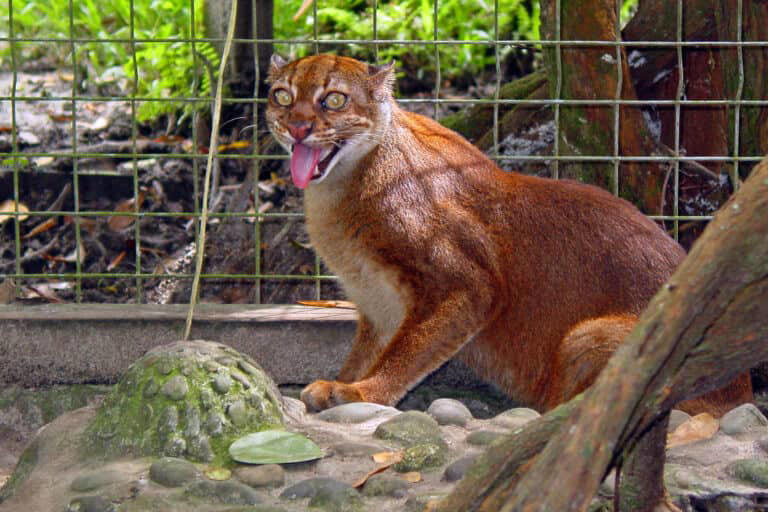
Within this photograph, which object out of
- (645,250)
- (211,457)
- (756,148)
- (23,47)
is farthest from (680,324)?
(23,47)

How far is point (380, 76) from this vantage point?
13.6 feet

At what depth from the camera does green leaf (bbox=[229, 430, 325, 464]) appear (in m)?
3.12

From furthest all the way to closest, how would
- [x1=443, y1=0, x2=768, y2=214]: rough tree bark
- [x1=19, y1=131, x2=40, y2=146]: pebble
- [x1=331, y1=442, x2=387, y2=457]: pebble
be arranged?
[x1=19, y1=131, x2=40, y2=146]: pebble < [x1=443, y1=0, x2=768, y2=214]: rough tree bark < [x1=331, y1=442, x2=387, y2=457]: pebble

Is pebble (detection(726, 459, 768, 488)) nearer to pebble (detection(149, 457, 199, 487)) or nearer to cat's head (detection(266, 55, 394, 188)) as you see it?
pebble (detection(149, 457, 199, 487))

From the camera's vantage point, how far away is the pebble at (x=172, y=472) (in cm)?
300

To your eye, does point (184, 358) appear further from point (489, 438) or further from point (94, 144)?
point (94, 144)

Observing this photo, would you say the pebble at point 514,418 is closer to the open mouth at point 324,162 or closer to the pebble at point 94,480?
the open mouth at point 324,162

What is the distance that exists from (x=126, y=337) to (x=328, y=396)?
1.05 metres

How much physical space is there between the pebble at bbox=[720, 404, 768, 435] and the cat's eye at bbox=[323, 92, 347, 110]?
1.78 meters

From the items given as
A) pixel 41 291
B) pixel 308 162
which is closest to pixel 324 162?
pixel 308 162

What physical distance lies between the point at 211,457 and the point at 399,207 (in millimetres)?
1283

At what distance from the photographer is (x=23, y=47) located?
7.99 metres

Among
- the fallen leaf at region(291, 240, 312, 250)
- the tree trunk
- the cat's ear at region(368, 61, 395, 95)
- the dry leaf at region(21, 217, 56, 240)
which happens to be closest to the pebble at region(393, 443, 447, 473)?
the cat's ear at region(368, 61, 395, 95)

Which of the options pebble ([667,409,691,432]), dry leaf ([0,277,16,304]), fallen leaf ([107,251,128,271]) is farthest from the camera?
fallen leaf ([107,251,128,271])
